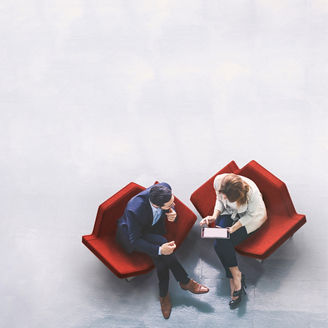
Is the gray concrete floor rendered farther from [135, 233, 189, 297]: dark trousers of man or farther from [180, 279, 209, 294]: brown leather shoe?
[135, 233, 189, 297]: dark trousers of man

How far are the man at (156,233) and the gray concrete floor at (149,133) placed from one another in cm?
21

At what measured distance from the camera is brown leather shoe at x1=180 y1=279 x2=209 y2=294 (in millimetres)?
6522

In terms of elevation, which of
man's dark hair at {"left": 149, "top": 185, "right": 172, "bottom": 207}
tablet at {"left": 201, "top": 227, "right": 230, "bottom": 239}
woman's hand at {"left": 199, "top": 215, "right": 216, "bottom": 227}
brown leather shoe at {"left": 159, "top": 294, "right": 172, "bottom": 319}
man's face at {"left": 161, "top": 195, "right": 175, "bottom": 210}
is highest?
man's dark hair at {"left": 149, "top": 185, "right": 172, "bottom": 207}

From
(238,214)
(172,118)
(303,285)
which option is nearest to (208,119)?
(172,118)

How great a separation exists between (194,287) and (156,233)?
682mm

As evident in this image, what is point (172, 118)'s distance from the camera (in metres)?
8.08

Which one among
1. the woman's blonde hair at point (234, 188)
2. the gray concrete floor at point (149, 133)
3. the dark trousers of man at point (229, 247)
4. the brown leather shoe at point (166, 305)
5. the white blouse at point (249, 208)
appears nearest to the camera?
the woman's blonde hair at point (234, 188)

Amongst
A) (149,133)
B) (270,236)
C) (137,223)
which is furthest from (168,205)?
(149,133)

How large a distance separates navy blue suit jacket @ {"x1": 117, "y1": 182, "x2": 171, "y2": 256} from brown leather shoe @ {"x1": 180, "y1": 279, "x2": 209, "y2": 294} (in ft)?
1.72

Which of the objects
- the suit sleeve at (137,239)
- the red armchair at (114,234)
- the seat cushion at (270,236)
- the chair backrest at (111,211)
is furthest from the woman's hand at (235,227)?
the chair backrest at (111,211)

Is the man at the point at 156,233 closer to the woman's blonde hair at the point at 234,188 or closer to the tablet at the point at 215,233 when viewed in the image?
the tablet at the point at 215,233

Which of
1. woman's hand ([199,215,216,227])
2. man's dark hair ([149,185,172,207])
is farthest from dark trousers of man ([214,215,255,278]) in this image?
man's dark hair ([149,185,172,207])

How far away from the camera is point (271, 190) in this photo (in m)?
6.47

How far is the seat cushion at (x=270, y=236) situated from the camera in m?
6.27
